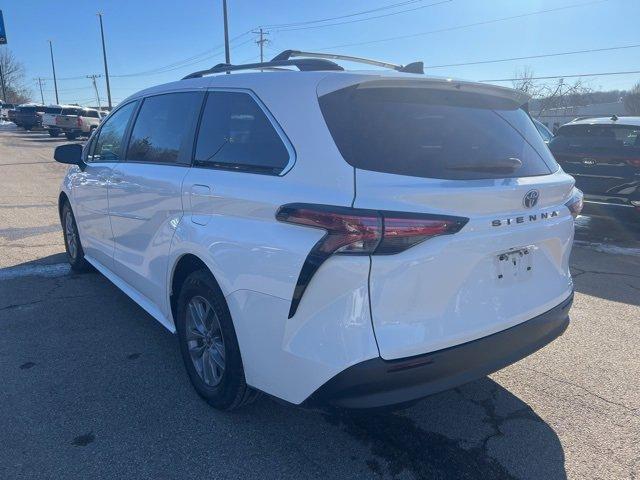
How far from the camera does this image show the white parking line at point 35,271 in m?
5.51

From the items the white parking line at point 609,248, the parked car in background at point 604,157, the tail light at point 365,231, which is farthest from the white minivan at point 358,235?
the parked car in background at point 604,157

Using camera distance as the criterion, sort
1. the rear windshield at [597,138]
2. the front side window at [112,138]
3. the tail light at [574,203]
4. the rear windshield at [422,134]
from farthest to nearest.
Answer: the rear windshield at [597,138], the front side window at [112,138], the tail light at [574,203], the rear windshield at [422,134]

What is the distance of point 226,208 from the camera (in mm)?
2664

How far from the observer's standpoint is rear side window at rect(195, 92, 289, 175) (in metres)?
2.54

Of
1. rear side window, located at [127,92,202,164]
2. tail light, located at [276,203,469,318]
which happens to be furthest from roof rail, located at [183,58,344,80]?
tail light, located at [276,203,469,318]

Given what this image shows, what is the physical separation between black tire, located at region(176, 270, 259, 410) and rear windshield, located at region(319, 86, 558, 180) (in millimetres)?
1091

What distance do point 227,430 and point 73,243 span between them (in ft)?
11.7

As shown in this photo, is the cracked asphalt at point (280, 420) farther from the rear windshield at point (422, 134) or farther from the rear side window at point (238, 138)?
the rear side window at point (238, 138)

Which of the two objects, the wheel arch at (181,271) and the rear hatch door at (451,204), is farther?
the wheel arch at (181,271)

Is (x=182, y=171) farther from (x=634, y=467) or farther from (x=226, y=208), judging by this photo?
(x=634, y=467)

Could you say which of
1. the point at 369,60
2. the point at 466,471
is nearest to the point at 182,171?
the point at 369,60

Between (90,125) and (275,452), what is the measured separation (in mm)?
32155

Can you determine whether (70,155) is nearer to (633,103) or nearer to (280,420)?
(280,420)

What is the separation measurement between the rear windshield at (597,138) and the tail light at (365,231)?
684cm
